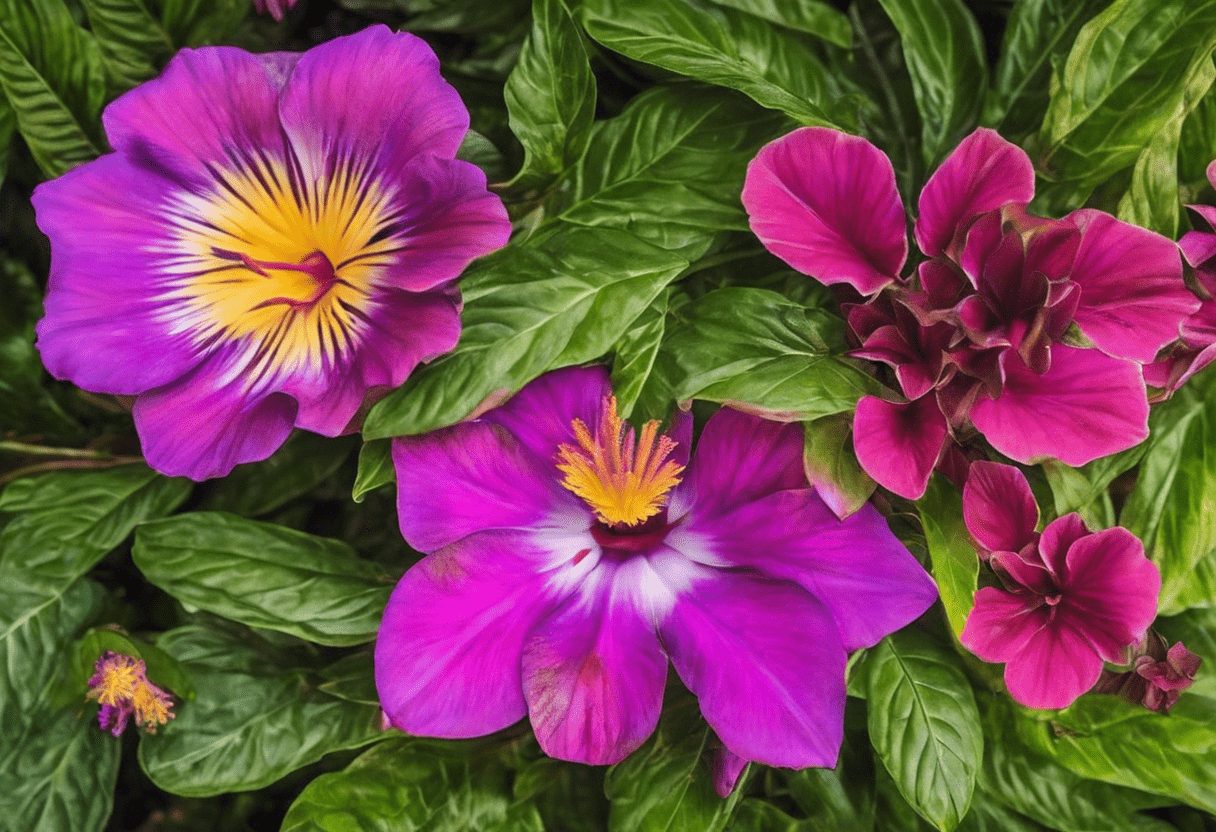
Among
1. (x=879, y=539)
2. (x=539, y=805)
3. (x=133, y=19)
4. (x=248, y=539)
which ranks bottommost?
(x=539, y=805)

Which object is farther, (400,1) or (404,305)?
(400,1)

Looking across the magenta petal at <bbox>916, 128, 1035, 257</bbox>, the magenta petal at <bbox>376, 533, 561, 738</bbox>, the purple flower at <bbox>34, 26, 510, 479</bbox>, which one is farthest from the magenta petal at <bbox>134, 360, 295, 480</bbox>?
the magenta petal at <bbox>916, 128, 1035, 257</bbox>

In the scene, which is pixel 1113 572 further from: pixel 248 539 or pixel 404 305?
pixel 248 539

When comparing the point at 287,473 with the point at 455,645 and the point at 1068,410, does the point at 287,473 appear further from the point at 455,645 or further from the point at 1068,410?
the point at 1068,410

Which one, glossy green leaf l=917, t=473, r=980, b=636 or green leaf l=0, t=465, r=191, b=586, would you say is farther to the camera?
green leaf l=0, t=465, r=191, b=586

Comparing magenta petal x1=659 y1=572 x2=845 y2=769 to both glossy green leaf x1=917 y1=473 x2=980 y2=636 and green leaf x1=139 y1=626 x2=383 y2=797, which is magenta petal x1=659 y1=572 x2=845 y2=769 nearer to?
glossy green leaf x1=917 y1=473 x2=980 y2=636

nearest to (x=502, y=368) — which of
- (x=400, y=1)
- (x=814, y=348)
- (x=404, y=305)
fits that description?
(x=404, y=305)
